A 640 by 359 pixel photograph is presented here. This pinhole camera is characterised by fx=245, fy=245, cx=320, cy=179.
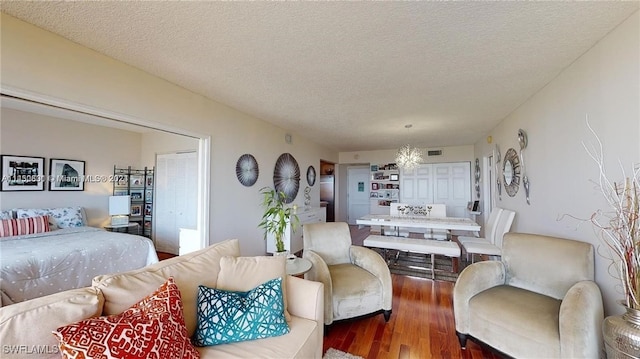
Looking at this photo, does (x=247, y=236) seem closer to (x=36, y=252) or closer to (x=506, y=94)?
(x=36, y=252)

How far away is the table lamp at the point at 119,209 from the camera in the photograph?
4039 mm

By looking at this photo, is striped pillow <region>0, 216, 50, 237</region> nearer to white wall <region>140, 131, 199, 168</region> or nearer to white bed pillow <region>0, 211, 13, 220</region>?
white bed pillow <region>0, 211, 13, 220</region>

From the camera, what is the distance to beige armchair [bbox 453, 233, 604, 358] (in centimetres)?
140

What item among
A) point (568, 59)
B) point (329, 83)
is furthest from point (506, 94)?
point (329, 83)

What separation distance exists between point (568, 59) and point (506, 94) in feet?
2.60

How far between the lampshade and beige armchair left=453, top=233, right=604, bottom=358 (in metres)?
4.90

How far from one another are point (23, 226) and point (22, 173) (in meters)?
0.82

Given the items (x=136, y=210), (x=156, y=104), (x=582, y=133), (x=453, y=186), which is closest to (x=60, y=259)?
(x=156, y=104)

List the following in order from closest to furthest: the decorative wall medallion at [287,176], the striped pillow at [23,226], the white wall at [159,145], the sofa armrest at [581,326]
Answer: the sofa armrest at [581,326] → the striped pillow at [23,226] → the decorative wall medallion at [287,176] → the white wall at [159,145]

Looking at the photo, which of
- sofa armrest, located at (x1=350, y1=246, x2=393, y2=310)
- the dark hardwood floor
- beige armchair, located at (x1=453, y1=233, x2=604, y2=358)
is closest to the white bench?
the dark hardwood floor

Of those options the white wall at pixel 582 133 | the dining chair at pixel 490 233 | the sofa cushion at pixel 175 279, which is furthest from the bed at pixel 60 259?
the white wall at pixel 582 133

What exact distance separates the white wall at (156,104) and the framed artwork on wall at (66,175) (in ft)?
8.15

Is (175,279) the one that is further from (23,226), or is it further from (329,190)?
(329,190)

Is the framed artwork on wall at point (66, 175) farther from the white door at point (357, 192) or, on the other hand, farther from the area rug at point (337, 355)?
the white door at point (357, 192)
